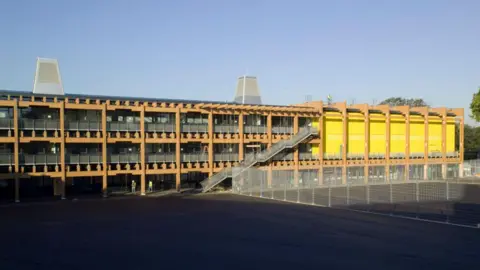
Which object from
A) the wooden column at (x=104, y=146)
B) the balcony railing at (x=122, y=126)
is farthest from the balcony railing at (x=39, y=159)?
the balcony railing at (x=122, y=126)

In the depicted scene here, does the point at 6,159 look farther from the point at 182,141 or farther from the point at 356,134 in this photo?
the point at 356,134

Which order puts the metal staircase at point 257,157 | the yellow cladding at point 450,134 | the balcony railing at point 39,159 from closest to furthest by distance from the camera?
the balcony railing at point 39,159, the metal staircase at point 257,157, the yellow cladding at point 450,134

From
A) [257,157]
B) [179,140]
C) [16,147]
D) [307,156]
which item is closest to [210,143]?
[179,140]

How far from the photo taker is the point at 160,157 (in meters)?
51.0

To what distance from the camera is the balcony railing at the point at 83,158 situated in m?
46.1

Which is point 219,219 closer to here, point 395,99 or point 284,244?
point 284,244

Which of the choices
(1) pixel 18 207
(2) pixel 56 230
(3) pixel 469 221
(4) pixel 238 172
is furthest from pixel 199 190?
(3) pixel 469 221

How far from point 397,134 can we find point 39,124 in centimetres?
4784

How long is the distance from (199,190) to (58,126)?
16.2 m

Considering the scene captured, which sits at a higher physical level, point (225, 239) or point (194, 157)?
point (194, 157)

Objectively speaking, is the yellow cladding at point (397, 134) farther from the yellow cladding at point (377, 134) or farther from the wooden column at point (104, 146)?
the wooden column at point (104, 146)

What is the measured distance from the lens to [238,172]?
52.1 meters

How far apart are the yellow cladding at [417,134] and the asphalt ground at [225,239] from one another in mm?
38413

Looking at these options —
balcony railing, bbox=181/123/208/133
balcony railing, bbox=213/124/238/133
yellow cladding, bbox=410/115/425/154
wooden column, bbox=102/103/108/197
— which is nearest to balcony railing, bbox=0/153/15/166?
wooden column, bbox=102/103/108/197
